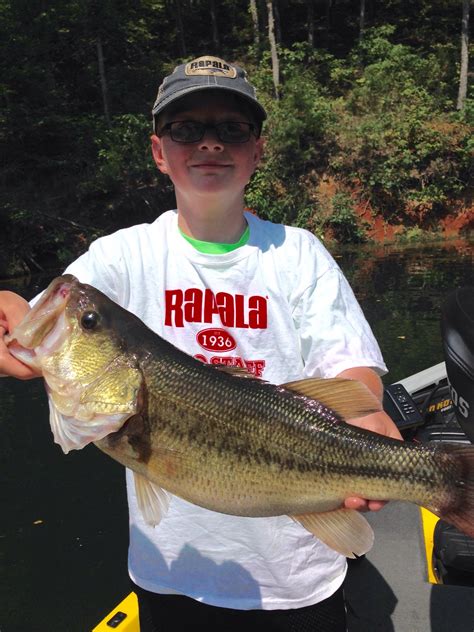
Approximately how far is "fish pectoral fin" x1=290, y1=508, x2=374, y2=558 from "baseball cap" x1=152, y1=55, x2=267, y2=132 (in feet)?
4.91

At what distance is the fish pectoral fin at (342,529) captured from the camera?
1.83 m

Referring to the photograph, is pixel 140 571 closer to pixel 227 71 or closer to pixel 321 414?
pixel 321 414

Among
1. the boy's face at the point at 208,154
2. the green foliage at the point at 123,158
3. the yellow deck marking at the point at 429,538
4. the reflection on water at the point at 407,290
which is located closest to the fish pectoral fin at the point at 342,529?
the boy's face at the point at 208,154

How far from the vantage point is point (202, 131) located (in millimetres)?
2172

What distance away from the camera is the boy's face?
2.16 m

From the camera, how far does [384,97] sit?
27047 mm

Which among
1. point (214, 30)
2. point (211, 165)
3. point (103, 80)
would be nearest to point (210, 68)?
point (211, 165)

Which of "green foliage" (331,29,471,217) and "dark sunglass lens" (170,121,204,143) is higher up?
"dark sunglass lens" (170,121,204,143)

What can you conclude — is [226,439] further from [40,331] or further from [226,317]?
[40,331]

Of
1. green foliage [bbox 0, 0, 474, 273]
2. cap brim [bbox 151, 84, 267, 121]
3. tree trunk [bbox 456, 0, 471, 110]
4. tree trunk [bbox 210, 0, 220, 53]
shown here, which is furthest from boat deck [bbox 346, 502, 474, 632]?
tree trunk [bbox 210, 0, 220, 53]

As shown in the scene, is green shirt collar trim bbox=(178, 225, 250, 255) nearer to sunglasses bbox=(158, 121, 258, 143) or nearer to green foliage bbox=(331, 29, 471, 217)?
sunglasses bbox=(158, 121, 258, 143)

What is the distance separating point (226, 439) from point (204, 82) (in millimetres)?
1264

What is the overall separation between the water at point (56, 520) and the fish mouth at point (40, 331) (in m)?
3.55

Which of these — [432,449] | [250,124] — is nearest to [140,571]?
[432,449]
